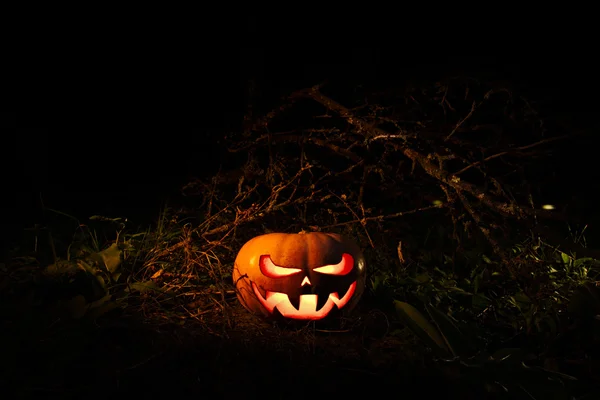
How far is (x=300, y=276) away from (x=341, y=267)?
0.78 ft

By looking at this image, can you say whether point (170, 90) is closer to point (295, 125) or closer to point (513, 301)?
point (295, 125)

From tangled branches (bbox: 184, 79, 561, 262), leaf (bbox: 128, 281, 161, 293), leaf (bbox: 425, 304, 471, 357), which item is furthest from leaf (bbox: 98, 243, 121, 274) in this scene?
leaf (bbox: 425, 304, 471, 357)

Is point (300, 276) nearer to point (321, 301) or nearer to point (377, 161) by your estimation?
point (321, 301)

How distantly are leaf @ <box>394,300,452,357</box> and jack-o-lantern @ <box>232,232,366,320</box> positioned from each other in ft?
1.53

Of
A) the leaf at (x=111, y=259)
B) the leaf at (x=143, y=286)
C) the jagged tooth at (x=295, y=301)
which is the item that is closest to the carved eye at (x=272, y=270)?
the jagged tooth at (x=295, y=301)

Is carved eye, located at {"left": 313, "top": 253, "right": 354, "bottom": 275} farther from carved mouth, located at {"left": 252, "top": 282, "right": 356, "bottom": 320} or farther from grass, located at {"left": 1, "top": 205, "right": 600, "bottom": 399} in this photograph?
grass, located at {"left": 1, "top": 205, "right": 600, "bottom": 399}

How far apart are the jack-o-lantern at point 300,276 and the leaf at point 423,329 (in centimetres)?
46

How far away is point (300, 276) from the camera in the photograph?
245 centimetres

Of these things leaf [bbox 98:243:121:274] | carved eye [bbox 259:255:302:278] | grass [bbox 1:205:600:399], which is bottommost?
grass [bbox 1:205:600:399]

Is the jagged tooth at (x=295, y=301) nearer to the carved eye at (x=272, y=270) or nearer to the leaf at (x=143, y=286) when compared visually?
the carved eye at (x=272, y=270)

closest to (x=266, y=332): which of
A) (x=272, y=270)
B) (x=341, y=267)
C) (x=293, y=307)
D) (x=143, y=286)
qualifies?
(x=293, y=307)

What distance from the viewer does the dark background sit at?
4.59 meters

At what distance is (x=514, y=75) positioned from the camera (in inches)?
163

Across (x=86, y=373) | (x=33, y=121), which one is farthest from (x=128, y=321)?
(x=33, y=121)
